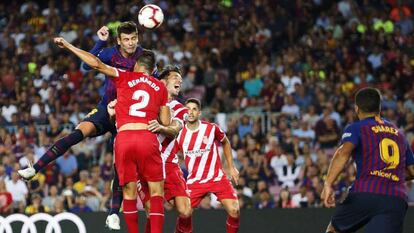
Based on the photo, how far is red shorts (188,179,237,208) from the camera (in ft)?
42.7

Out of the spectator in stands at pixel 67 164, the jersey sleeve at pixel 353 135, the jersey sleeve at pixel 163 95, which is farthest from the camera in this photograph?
the spectator in stands at pixel 67 164

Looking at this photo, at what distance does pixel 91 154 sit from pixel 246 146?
301cm

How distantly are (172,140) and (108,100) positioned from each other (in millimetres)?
922

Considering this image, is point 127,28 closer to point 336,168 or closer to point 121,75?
point 121,75

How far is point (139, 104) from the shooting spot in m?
10.7

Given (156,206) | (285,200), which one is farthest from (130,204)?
(285,200)

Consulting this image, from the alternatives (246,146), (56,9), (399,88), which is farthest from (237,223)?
(56,9)

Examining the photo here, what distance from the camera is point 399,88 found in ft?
68.1

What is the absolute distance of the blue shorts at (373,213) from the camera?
9422 mm

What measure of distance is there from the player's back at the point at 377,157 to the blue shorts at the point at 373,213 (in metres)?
0.07

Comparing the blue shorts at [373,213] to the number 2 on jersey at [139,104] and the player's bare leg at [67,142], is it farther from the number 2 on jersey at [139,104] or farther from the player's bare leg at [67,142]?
the player's bare leg at [67,142]

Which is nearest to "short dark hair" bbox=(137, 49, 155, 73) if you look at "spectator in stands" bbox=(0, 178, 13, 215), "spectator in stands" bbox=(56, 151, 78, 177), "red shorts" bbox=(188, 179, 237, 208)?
"red shorts" bbox=(188, 179, 237, 208)

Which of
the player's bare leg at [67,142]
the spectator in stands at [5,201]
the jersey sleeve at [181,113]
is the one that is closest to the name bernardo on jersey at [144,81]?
the jersey sleeve at [181,113]

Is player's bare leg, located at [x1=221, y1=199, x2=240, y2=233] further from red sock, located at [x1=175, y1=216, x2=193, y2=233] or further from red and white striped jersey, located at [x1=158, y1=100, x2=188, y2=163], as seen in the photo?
red and white striped jersey, located at [x1=158, y1=100, x2=188, y2=163]
